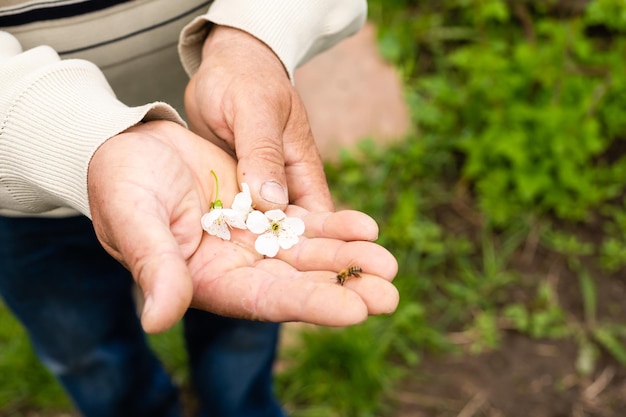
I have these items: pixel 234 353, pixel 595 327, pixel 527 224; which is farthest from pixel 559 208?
pixel 234 353

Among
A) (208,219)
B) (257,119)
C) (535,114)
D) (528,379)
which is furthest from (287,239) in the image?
(535,114)

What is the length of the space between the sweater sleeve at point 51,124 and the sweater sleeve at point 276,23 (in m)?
0.33

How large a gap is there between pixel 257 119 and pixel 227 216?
226 mm

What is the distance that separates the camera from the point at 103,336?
1964 mm

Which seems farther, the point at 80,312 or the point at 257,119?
the point at 80,312

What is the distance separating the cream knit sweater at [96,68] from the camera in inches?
51.0

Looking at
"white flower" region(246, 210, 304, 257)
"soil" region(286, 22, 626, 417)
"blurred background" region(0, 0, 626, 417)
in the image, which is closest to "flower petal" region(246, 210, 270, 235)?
"white flower" region(246, 210, 304, 257)

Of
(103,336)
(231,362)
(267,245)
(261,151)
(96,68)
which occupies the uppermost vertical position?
(96,68)

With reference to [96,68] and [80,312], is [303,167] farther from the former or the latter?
[80,312]

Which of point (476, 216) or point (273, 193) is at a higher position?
Answer: point (273, 193)

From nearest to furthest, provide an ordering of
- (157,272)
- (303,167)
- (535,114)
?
(157,272)
(303,167)
(535,114)

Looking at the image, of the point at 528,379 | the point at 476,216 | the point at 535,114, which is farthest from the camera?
the point at 476,216

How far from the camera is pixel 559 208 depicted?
292 centimetres

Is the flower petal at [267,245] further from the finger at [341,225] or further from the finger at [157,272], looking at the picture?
the finger at [157,272]
